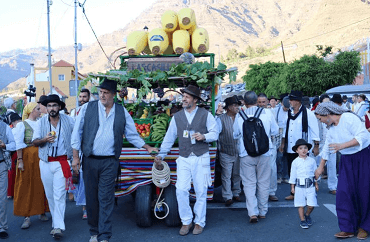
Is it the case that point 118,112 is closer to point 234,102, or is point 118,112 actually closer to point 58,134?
point 58,134

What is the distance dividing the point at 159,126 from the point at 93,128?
72.9 inches

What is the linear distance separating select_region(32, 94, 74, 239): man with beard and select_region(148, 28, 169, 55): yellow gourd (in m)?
2.43

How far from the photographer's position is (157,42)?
8.29m

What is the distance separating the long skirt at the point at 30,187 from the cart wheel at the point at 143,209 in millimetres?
1733

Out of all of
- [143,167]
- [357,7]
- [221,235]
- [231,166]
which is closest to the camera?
[221,235]

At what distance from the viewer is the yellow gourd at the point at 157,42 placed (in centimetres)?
828

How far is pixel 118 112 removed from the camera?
19.3ft

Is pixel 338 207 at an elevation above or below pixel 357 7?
below

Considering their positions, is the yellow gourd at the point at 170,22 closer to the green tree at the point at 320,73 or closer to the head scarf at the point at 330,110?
the head scarf at the point at 330,110

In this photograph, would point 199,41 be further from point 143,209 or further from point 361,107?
point 361,107

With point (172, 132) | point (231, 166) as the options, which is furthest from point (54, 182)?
point (231, 166)

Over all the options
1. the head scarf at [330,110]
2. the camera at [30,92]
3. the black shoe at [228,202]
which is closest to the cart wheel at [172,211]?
the black shoe at [228,202]

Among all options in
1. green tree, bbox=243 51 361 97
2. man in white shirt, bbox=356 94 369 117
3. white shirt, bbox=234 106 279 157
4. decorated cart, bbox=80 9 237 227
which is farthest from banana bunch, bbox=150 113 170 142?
green tree, bbox=243 51 361 97

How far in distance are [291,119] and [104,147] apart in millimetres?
4131
